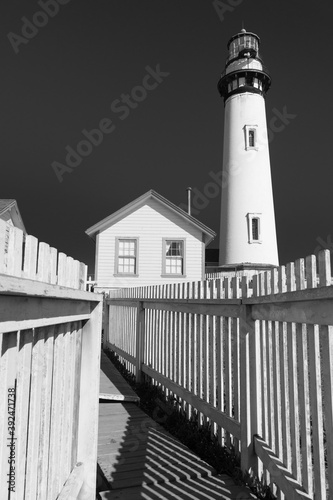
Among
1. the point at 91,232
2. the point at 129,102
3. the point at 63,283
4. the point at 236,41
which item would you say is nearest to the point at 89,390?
the point at 63,283

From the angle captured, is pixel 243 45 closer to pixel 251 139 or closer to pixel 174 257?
pixel 251 139

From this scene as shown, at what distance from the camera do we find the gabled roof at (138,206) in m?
17.9

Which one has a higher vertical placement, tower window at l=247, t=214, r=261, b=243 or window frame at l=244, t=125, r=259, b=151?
window frame at l=244, t=125, r=259, b=151

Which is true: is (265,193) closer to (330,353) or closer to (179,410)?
(179,410)

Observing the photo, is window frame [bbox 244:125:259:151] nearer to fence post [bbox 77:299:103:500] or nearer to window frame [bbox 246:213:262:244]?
window frame [bbox 246:213:262:244]

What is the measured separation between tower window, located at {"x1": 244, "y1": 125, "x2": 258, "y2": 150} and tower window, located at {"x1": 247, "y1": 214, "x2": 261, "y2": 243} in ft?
16.9

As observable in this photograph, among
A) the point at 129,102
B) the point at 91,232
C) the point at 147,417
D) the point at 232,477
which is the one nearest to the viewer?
the point at 232,477

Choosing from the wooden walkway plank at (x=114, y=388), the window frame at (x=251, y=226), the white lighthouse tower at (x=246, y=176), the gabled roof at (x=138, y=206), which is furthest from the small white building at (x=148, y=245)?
the wooden walkway plank at (x=114, y=388)

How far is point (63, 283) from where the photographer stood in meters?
2.07

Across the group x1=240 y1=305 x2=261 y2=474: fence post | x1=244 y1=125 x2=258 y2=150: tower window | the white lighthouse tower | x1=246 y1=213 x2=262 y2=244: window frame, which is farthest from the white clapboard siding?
x1=240 y1=305 x2=261 y2=474: fence post

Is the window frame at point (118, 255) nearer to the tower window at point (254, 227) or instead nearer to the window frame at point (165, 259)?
the window frame at point (165, 259)

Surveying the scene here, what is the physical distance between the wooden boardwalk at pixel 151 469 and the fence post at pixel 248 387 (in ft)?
0.85

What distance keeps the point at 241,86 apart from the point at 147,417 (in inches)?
1130

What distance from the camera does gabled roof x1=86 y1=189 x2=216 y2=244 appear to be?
17.9 m
